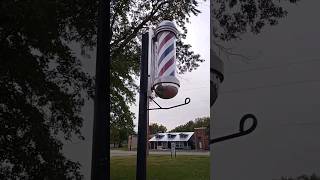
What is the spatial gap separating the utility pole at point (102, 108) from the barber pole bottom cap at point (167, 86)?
30.5 inches

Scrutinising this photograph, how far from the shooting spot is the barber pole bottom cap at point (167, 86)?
9.62ft

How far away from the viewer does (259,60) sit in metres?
2.62

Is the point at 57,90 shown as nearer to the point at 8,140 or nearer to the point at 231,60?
the point at 8,140

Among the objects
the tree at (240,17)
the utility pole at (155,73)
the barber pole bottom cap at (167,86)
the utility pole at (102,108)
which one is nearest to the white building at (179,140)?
the utility pole at (155,73)

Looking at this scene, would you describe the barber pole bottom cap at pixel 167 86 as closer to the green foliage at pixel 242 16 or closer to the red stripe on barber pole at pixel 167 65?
the red stripe on barber pole at pixel 167 65

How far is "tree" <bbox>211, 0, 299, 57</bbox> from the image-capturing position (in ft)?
8.64

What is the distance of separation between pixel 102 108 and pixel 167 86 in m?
0.89

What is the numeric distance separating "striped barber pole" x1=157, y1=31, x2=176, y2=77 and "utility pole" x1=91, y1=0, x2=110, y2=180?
777mm

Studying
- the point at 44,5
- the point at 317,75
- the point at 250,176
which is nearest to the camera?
the point at 317,75

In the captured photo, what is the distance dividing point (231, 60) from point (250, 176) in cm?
72

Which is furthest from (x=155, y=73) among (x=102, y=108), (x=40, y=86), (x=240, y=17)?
(x=102, y=108)

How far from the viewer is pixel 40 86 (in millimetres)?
3117

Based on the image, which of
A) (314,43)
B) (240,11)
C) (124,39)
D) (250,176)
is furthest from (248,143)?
(124,39)

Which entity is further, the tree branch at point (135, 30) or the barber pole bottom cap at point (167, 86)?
the tree branch at point (135, 30)
